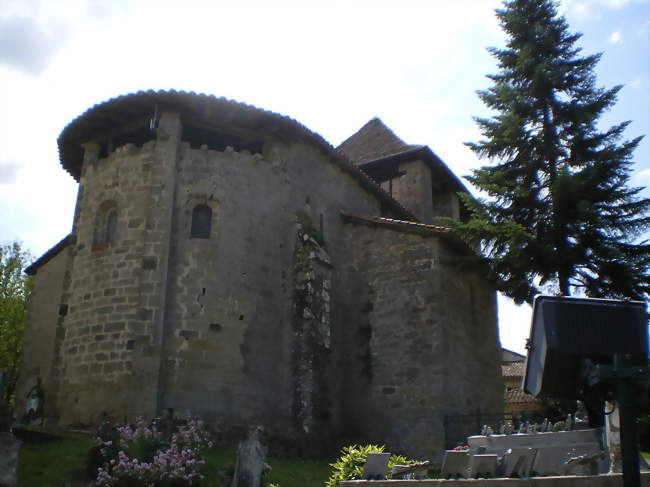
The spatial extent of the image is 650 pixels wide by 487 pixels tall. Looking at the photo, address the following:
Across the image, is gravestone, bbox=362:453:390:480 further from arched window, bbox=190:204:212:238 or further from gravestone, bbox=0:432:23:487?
arched window, bbox=190:204:212:238

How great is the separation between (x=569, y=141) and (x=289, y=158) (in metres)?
7.34

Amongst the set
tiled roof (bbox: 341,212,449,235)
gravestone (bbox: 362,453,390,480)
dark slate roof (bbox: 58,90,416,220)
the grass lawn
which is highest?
dark slate roof (bbox: 58,90,416,220)

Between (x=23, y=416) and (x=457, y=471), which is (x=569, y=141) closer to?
(x=457, y=471)

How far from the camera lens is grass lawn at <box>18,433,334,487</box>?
358 inches

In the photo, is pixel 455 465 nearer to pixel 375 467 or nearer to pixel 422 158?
pixel 375 467

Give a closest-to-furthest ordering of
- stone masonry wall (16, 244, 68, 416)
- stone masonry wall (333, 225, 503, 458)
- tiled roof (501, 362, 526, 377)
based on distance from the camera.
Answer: stone masonry wall (333, 225, 503, 458), stone masonry wall (16, 244, 68, 416), tiled roof (501, 362, 526, 377)

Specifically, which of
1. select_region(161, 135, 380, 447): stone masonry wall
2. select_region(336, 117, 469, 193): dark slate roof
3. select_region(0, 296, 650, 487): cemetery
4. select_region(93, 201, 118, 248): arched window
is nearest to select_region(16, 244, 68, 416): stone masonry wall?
select_region(93, 201, 118, 248): arched window

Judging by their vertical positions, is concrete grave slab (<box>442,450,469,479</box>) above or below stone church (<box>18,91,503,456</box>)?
below

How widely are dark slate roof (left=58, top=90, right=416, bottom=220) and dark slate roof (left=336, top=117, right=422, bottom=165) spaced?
7174mm

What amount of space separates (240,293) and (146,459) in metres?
4.96

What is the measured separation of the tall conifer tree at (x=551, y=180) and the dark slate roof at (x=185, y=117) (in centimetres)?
475

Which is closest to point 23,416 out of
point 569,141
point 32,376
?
point 32,376

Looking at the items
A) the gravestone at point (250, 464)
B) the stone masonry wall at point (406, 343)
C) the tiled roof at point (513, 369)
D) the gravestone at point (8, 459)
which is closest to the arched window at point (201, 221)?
the stone masonry wall at point (406, 343)

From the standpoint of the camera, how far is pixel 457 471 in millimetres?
6238
